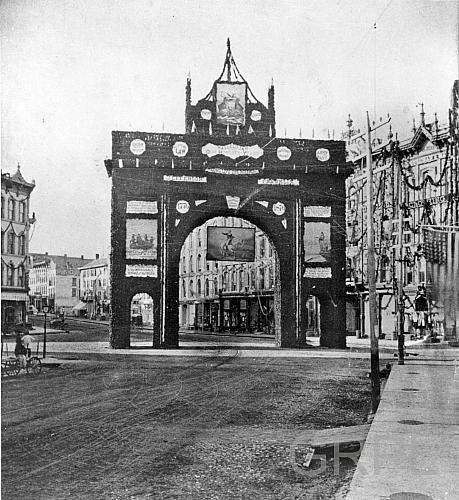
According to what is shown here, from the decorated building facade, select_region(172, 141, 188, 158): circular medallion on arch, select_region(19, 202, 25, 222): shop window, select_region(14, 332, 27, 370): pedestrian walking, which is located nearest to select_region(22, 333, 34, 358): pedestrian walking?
select_region(14, 332, 27, 370): pedestrian walking

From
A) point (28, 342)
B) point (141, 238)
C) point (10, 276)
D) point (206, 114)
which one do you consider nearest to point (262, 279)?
point (141, 238)

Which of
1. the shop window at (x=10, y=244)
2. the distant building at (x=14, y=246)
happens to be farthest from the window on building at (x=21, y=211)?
the shop window at (x=10, y=244)

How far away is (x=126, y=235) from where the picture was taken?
3.63 m

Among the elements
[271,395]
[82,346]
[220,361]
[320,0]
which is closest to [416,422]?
[271,395]

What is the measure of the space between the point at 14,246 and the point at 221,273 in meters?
1.26

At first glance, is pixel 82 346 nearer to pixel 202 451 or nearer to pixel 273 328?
pixel 202 451

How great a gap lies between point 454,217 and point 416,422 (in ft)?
4.95

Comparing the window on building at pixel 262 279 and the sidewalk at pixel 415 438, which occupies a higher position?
the window on building at pixel 262 279

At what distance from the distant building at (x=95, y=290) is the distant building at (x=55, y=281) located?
49 mm

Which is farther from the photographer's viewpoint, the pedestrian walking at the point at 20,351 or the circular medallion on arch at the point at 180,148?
the circular medallion on arch at the point at 180,148

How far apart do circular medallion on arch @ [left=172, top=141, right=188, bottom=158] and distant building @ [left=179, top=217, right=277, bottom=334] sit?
43 cm

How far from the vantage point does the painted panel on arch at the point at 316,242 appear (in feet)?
12.8

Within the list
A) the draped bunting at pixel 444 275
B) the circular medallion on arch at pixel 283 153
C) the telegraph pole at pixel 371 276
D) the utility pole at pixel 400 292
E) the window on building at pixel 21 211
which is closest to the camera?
the window on building at pixel 21 211

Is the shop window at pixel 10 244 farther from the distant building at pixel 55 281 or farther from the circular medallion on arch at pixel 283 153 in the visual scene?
the circular medallion on arch at pixel 283 153
